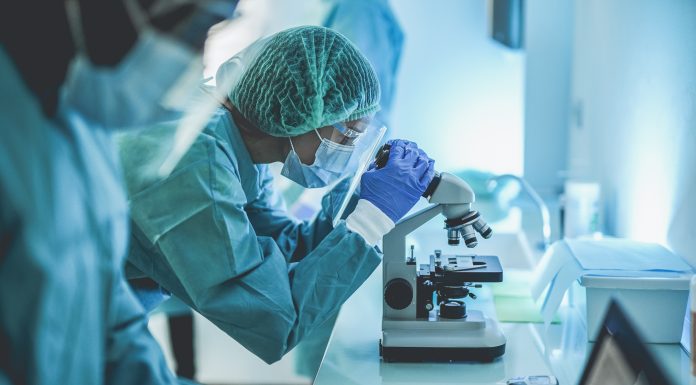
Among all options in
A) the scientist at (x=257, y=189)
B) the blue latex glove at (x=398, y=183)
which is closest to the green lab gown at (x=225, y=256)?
the scientist at (x=257, y=189)

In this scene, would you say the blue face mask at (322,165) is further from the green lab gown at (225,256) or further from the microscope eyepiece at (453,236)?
the microscope eyepiece at (453,236)

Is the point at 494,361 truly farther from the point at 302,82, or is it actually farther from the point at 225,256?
the point at 302,82

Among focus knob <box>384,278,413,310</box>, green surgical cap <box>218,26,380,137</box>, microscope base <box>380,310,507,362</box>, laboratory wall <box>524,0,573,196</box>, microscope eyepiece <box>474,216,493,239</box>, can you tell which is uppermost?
green surgical cap <box>218,26,380,137</box>

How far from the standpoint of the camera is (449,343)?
5.19 feet

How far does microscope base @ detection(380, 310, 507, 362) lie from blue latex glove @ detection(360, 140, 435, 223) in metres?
0.27

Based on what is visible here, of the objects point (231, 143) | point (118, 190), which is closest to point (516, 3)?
point (231, 143)

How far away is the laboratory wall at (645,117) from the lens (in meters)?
1.58

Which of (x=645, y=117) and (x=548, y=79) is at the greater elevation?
(x=645, y=117)

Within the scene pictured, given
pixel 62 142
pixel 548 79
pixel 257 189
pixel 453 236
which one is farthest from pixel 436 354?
pixel 548 79

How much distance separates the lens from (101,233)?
93 centimetres

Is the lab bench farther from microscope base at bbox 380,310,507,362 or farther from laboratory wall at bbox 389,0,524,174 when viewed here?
laboratory wall at bbox 389,0,524,174

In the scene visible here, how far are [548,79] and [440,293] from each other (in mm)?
2133

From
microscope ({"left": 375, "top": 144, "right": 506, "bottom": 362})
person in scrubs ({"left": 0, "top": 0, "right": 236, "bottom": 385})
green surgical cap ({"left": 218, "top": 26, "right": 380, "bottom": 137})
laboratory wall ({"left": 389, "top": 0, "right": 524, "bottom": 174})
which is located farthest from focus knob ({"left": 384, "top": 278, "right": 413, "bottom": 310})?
laboratory wall ({"left": 389, "top": 0, "right": 524, "bottom": 174})

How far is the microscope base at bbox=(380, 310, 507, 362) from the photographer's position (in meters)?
1.57
